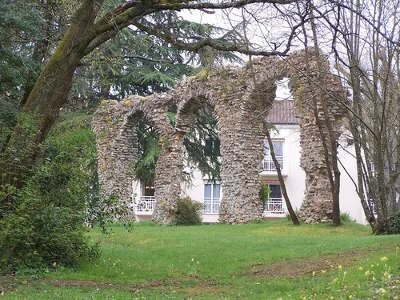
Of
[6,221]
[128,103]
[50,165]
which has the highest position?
[128,103]

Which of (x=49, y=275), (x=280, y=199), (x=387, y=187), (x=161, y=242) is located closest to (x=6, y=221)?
(x=49, y=275)

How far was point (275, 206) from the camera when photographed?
39906 millimetres

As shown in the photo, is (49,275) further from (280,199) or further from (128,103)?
(280,199)

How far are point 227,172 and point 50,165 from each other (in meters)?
13.0

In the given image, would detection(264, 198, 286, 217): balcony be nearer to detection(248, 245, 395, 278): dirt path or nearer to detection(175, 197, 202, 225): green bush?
detection(175, 197, 202, 225): green bush

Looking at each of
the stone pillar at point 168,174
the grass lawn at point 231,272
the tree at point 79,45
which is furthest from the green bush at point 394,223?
the stone pillar at point 168,174

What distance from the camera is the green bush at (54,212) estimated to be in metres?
8.97

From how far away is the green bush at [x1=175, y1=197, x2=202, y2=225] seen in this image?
22906 millimetres

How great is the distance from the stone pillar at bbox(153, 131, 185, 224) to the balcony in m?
15.8

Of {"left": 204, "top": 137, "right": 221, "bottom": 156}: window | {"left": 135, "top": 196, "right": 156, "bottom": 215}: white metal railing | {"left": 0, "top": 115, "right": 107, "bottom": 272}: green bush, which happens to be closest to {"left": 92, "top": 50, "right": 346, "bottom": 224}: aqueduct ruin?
{"left": 204, "top": 137, "right": 221, "bottom": 156}: window

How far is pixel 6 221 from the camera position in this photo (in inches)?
347

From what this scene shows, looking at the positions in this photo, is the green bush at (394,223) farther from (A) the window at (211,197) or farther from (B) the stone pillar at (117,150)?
(A) the window at (211,197)

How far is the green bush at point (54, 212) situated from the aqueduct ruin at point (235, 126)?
4925mm

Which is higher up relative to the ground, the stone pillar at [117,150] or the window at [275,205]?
the stone pillar at [117,150]
